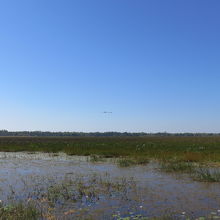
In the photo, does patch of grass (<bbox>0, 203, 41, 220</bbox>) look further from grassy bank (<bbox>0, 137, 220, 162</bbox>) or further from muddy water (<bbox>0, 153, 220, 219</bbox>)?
grassy bank (<bbox>0, 137, 220, 162</bbox>)

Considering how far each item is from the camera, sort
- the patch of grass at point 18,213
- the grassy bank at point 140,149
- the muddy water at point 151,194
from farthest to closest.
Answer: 1. the grassy bank at point 140,149
2. the muddy water at point 151,194
3. the patch of grass at point 18,213

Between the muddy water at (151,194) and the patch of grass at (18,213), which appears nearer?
the patch of grass at (18,213)

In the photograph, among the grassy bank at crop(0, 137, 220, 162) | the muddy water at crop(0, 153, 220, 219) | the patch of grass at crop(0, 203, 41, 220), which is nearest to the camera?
the patch of grass at crop(0, 203, 41, 220)

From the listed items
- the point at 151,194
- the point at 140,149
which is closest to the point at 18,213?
the point at 151,194

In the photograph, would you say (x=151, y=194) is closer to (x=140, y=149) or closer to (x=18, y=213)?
(x=18, y=213)

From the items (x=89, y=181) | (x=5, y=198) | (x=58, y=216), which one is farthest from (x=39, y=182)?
(x=58, y=216)

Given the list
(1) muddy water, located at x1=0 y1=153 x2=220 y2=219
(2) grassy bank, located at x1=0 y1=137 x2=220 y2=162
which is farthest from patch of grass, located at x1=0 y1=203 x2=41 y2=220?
(2) grassy bank, located at x1=0 y1=137 x2=220 y2=162

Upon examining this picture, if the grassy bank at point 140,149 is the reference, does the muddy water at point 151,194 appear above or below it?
below

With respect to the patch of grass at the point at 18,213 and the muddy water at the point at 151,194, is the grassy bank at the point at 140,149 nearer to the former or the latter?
the muddy water at the point at 151,194

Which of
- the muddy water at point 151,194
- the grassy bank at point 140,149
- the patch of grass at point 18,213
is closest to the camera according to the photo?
the patch of grass at point 18,213

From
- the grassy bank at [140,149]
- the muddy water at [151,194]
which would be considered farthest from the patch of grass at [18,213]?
the grassy bank at [140,149]

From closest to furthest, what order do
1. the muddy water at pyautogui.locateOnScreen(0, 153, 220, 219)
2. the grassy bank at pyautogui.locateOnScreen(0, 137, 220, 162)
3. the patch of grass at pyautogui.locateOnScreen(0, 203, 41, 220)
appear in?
the patch of grass at pyautogui.locateOnScreen(0, 203, 41, 220) < the muddy water at pyautogui.locateOnScreen(0, 153, 220, 219) < the grassy bank at pyautogui.locateOnScreen(0, 137, 220, 162)

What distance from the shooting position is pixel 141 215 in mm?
8008

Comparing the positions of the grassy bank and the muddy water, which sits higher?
the grassy bank
